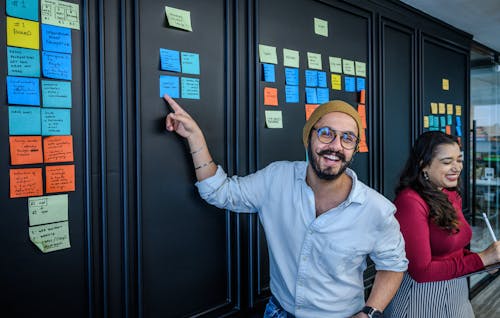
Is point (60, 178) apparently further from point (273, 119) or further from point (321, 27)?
point (321, 27)

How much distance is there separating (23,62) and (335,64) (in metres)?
1.57

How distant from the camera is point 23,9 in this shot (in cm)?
117

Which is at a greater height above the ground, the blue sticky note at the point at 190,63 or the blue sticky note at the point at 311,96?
the blue sticky note at the point at 190,63

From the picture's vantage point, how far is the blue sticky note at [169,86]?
1.49m

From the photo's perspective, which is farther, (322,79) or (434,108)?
(434,108)

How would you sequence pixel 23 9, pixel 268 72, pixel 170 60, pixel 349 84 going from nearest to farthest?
pixel 23 9, pixel 170 60, pixel 268 72, pixel 349 84

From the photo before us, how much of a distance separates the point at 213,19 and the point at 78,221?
928 mm

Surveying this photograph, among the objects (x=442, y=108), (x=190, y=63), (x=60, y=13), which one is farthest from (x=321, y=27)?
(x=442, y=108)

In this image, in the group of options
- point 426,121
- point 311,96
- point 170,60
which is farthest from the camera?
point 426,121

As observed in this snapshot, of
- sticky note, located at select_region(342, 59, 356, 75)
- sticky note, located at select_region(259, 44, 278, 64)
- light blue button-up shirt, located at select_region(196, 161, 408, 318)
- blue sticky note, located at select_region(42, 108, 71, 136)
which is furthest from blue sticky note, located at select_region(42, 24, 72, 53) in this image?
sticky note, located at select_region(342, 59, 356, 75)

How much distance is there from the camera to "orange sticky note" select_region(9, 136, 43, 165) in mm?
1167

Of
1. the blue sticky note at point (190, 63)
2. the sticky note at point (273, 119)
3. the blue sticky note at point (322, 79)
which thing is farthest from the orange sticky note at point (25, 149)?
the blue sticky note at point (322, 79)

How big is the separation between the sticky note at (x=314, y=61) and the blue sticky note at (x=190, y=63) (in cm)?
71

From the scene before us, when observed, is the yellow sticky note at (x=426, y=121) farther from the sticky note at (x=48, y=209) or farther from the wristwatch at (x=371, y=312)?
the sticky note at (x=48, y=209)
